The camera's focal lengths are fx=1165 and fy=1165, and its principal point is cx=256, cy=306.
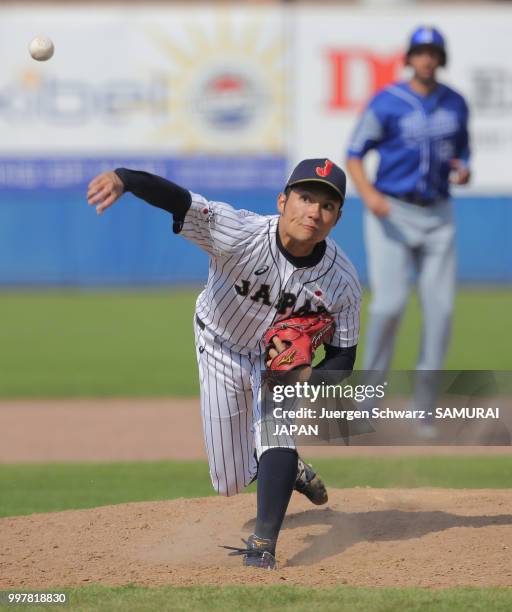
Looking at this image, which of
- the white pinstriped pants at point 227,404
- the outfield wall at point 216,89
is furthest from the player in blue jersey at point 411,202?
the outfield wall at point 216,89

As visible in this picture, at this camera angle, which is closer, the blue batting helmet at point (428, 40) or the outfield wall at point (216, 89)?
the blue batting helmet at point (428, 40)

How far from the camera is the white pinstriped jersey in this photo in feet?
14.1

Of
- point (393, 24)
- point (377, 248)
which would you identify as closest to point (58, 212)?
point (393, 24)

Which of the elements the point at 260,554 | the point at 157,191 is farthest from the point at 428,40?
the point at 260,554

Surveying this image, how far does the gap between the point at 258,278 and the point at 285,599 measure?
4.02ft

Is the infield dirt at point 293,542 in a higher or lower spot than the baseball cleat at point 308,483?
lower

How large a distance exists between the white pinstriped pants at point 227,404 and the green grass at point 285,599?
0.88 meters

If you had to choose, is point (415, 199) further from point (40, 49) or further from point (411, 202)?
point (40, 49)

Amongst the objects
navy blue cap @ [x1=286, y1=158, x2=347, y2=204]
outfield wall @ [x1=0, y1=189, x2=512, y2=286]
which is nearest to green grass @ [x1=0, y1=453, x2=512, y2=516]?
navy blue cap @ [x1=286, y1=158, x2=347, y2=204]

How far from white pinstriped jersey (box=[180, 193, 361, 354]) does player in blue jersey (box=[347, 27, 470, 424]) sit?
2.78 metres

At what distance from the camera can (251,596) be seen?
385 cm

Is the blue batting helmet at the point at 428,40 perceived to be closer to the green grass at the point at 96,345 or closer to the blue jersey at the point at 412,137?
the blue jersey at the point at 412,137

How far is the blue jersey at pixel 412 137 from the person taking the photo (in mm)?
7352

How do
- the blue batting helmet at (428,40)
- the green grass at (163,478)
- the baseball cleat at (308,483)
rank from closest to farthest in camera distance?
the baseball cleat at (308,483)
the green grass at (163,478)
the blue batting helmet at (428,40)
